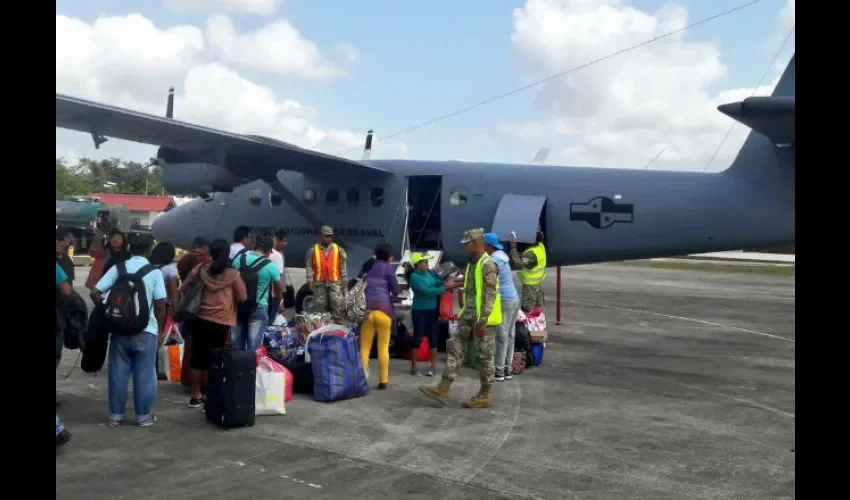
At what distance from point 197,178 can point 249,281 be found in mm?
8554

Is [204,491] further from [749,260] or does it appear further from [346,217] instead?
[749,260]

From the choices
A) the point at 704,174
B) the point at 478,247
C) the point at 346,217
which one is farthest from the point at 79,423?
the point at 704,174

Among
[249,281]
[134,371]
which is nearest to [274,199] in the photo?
[249,281]

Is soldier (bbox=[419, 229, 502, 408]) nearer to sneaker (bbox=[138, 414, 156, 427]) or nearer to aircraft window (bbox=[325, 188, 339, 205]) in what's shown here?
sneaker (bbox=[138, 414, 156, 427])

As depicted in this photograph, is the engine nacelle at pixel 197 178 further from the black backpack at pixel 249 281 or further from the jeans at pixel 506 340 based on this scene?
the jeans at pixel 506 340

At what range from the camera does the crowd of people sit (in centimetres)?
628

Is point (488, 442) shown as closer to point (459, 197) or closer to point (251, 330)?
point (251, 330)

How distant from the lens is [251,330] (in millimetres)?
7766

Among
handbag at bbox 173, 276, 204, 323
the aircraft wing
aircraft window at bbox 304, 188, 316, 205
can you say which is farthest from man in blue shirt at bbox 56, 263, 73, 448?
aircraft window at bbox 304, 188, 316, 205

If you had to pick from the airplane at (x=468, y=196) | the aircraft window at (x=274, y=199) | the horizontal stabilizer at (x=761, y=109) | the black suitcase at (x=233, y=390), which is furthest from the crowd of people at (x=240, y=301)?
the aircraft window at (x=274, y=199)

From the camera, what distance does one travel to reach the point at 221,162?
43.0 ft

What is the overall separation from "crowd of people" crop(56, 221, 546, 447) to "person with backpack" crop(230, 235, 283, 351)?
1 centimetres

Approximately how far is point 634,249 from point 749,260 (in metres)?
34.7
